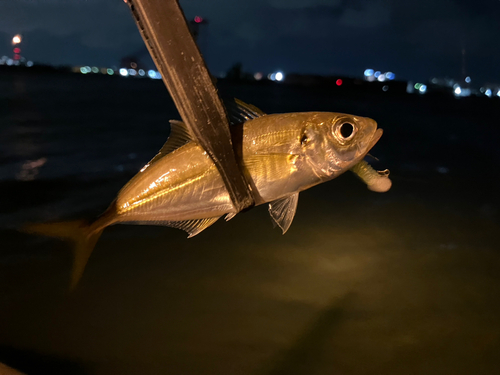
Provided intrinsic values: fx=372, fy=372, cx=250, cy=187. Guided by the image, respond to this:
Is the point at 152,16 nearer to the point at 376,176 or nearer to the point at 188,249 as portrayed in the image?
the point at 376,176

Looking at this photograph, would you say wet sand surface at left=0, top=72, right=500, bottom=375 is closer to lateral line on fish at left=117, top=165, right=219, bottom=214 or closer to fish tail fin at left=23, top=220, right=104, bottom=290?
fish tail fin at left=23, top=220, right=104, bottom=290

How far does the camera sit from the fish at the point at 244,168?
1773 mm

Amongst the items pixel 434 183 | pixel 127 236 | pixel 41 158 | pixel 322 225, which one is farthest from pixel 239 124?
pixel 41 158

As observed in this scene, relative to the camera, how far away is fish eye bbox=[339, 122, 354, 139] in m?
1.86

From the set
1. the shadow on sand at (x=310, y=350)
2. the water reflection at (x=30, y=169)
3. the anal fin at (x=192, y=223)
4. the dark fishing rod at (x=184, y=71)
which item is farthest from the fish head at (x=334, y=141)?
the water reflection at (x=30, y=169)

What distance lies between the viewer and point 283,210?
6.52 feet

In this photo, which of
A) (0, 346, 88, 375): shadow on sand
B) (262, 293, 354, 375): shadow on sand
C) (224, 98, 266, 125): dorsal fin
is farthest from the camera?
(262, 293, 354, 375): shadow on sand

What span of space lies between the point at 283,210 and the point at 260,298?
4130mm

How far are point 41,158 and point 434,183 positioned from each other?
47.2 feet

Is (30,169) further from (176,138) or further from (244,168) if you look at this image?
(244,168)

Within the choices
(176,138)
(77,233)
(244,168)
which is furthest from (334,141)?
(77,233)

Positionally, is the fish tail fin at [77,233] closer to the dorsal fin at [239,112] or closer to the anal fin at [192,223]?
the anal fin at [192,223]

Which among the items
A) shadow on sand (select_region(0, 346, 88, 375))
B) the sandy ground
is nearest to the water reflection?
the sandy ground

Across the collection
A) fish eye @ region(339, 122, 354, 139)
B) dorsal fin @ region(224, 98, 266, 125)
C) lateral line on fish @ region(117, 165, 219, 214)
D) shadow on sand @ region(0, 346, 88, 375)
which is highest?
dorsal fin @ region(224, 98, 266, 125)
